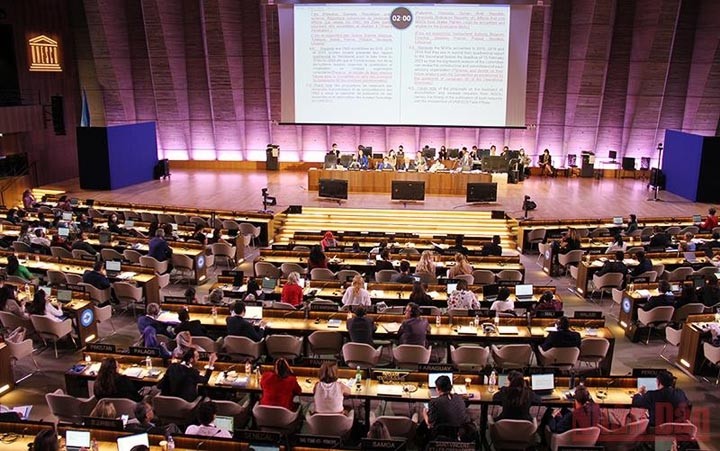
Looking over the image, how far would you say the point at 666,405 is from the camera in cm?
764

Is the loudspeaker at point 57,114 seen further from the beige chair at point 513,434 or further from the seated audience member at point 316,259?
the beige chair at point 513,434

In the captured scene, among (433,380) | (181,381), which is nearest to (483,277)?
(433,380)

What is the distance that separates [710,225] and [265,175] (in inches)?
657

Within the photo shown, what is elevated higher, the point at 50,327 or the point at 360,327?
the point at 360,327

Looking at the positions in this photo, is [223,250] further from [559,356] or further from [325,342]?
[559,356]

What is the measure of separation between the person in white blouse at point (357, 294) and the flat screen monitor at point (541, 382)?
3635mm

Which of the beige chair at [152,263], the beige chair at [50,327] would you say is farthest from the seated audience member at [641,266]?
the beige chair at [50,327]

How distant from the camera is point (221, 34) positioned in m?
27.8

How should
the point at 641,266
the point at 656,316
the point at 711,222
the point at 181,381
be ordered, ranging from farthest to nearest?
the point at 711,222
the point at 641,266
the point at 656,316
the point at 181,381

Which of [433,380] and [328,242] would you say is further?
[328,242]

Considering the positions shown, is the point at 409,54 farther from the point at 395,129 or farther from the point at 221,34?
the point at 221,34

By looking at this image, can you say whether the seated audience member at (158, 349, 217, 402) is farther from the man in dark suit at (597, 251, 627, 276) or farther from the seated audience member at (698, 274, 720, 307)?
the man in dark suit at (597, 251, 627, 276)

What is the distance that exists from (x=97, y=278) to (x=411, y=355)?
6.51 meters

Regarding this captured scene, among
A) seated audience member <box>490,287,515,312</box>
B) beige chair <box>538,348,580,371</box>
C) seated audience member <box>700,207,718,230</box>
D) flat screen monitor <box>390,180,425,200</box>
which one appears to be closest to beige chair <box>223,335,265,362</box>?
seated audience member <box>490,287,515,312</box>
